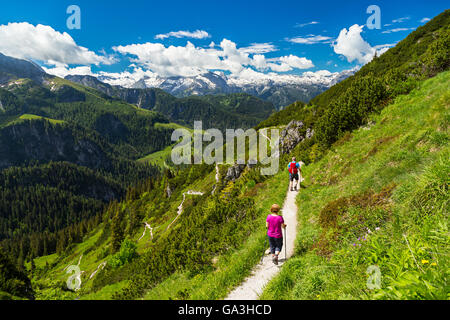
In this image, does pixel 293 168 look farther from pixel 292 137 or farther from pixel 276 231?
pixel 292 137

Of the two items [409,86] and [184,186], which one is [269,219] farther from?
[184,186]

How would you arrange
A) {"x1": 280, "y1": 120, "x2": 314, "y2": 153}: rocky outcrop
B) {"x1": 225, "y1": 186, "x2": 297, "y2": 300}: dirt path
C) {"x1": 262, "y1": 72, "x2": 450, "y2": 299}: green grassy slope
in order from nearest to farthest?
{"x1": 262, "y1": 72, "x2": 450, "y2": 299}: green grassy slope < {"x1": 225, "y1": 186, "x2": 297, "y2": 300}: dirt path < {"x1": 280, "y1": 120, "x2": 314, "y2": 153}: rocky outcrop

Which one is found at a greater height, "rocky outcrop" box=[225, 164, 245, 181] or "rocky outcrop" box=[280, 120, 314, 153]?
"rocky outcrop" box=[280, 120, 314, 153]

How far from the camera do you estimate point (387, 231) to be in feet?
21.7

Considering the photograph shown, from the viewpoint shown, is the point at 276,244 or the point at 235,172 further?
the point at 235,172

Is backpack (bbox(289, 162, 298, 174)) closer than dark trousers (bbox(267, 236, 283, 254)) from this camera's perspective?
No

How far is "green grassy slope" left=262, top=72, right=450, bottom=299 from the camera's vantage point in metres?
4.45

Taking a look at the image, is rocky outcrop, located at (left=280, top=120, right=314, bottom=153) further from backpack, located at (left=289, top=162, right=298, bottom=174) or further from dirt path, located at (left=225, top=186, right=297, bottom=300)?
dirt path, located at (left=225, top=186, right=297, bottom=300)

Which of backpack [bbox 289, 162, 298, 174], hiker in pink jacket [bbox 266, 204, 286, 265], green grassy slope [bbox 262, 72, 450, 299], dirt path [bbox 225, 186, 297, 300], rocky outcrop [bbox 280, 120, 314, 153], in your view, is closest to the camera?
green grassy slope [bbox 262, 72, 450, 299]

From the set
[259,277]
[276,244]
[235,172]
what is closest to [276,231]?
[276,244]

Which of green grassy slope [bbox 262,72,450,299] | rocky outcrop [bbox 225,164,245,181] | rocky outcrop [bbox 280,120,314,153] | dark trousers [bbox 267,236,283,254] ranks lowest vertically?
rocky outcrop [bbox 225,164,245,181]

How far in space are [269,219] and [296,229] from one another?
12.5 ft

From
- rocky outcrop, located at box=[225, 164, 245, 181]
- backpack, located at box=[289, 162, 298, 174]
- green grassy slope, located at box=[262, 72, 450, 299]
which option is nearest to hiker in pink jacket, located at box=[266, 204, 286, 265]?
green grassy slope, located at box=[262, 72, 450, 299]

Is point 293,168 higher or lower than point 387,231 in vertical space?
higher
